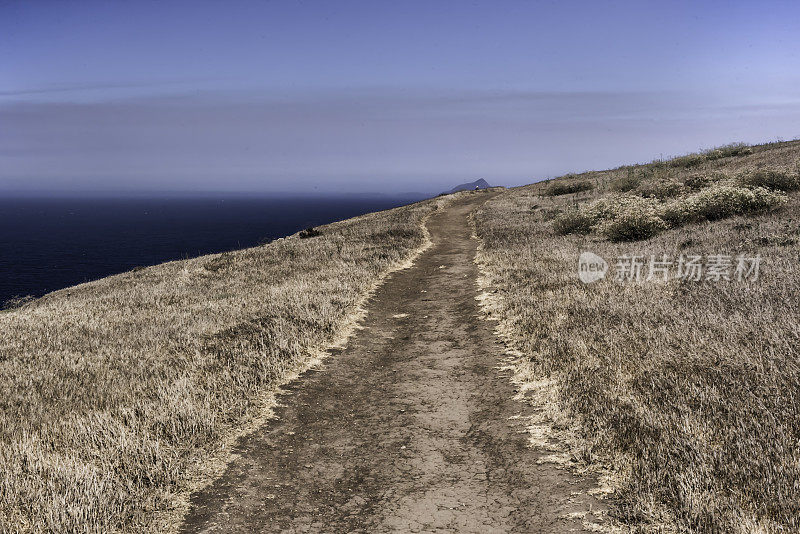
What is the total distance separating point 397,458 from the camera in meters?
5.79

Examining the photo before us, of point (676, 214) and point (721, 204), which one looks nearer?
point (721, 204)

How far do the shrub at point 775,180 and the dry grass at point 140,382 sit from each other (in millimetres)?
18315

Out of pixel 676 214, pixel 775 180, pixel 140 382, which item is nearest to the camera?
pixel 140 382

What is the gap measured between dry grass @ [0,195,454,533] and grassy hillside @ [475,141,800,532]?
4651 millimetres

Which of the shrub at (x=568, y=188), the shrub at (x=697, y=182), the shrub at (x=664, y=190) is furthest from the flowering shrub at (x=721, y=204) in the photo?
the shrub at (x=568, y=188)

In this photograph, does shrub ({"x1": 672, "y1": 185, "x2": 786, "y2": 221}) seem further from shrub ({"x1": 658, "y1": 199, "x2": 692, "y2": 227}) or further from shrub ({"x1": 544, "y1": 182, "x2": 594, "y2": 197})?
shrub ({"x1": 544, "y1": 182, "x2": 594, "y2": 197})

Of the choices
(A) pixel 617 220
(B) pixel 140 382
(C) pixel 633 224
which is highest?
(A) pixel 617 220

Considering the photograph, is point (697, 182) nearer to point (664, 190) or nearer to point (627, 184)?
point (664, 190)

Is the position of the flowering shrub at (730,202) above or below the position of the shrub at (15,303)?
above

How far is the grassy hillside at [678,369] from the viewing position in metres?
4.28

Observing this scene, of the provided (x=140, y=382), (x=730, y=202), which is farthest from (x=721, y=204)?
(x=140, y=382)

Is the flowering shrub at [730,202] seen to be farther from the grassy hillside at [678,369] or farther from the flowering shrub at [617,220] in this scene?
the grassy hillside at [678,369]

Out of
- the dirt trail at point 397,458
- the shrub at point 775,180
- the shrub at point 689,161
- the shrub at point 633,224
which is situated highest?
the shrub at point 689,161

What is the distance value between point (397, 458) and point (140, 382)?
16.3 ft
